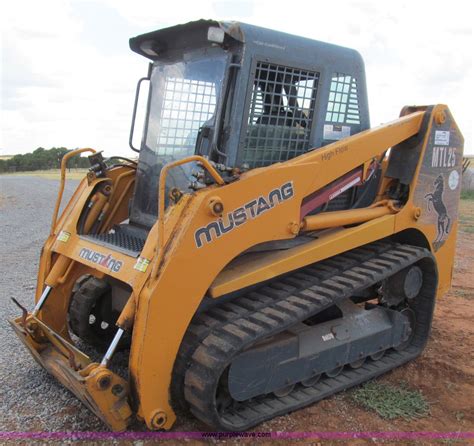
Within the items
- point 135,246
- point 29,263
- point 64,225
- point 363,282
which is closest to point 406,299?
point 363,282

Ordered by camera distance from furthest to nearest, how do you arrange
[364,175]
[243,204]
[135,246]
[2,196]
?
[2,196]
[364,175]
[135,246]
[243,204]

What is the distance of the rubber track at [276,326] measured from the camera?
3.21 m

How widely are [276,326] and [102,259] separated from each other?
52.4 inches

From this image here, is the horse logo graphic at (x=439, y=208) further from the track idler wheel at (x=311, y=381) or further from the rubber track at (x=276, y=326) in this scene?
the track idler wheel at (x=311, y=381)

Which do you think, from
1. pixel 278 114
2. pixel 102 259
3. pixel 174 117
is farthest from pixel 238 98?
pixel 102 259

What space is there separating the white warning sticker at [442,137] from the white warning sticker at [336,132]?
2.79ft

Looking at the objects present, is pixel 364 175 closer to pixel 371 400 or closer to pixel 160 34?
pixel 371 400

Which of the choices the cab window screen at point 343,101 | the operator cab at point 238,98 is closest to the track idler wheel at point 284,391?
the operator cab at point 238,98

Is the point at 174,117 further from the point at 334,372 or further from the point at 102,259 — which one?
the point at 334,372

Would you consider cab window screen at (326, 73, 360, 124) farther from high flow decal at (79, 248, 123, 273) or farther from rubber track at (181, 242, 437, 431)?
high flow decal at (79, 248, 123, 273)

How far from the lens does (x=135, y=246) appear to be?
3891 millimetres

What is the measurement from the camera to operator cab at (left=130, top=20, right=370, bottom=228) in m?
3.79

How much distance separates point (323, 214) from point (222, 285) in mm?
1117

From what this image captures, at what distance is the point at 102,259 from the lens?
3.76 m
